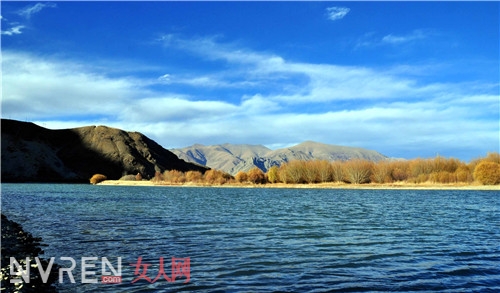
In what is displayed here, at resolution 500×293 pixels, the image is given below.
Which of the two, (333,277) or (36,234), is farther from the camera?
(36,234)

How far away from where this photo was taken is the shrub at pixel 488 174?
153062 mm

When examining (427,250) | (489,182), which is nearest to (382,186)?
(489,182)

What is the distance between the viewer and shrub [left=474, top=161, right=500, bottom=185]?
153 m

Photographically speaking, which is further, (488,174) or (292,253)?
(488,174)

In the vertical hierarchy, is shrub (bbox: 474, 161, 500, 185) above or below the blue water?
above

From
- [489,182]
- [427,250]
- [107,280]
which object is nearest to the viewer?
[107,280]

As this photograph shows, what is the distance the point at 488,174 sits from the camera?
154375 mm

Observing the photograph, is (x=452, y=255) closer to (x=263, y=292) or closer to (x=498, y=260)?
(x=498, y=260)

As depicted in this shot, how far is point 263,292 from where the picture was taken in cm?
1366

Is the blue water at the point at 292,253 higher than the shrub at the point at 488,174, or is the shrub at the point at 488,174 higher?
the shrub at the point at 488,174

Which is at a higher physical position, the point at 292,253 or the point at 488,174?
the point at 488,174

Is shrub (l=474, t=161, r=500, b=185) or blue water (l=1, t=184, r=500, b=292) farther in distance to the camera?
shrub (l=474, t=161, r=500, b=185)

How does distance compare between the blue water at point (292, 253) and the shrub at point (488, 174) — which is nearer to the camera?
the blue water at point (292, 253)

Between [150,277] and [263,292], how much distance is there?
4911 mm
